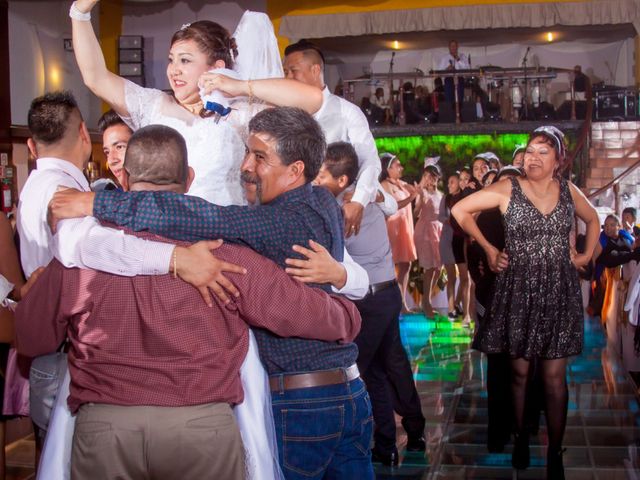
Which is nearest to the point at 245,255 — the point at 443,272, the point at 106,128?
the point at 106,128

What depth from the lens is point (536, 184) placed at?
13.6 feet

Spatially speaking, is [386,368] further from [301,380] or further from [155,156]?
[155,156]

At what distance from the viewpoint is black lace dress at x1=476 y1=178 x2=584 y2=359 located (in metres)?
4.08

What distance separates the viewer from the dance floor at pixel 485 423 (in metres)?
4.38

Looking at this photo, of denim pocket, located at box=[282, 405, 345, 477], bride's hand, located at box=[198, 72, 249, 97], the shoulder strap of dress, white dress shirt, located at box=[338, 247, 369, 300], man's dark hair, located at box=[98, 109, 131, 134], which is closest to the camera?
denim pocket, located at box=[282, 405, 345, 477]

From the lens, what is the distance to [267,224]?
205 cm

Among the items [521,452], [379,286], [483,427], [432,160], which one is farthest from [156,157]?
[432,160]

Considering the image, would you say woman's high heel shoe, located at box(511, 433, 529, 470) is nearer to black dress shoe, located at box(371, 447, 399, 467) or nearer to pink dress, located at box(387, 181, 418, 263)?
black dress shoe, located at box(371, 447, 399, 467)

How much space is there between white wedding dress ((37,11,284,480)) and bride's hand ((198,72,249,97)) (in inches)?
5.4

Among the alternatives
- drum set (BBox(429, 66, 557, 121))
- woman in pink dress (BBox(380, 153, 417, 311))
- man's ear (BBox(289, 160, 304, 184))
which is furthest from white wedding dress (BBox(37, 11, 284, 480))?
drum set (BBox(429, 66, 557, 121))

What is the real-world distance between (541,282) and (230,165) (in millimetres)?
1977

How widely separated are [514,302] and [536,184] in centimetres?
56

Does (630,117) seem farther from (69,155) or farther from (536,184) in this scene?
(69,155)

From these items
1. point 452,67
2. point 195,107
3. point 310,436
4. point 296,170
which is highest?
point 452,67
